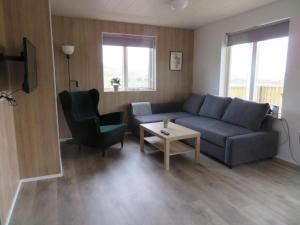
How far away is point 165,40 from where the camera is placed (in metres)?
4.82

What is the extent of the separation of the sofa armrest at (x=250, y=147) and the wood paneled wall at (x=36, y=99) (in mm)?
2295

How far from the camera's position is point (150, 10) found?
3568 mm

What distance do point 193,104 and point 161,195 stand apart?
2.73 metres

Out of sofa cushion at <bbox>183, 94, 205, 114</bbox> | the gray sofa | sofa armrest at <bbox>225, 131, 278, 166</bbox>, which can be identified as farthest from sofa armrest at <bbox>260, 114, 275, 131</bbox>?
sofa cushion at <bbox>183, 94, 205, 114</bbox>

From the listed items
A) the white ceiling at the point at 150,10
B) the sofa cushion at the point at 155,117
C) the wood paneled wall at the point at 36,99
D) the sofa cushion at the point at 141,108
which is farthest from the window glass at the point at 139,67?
the wood paneled wall at the point at 36,99

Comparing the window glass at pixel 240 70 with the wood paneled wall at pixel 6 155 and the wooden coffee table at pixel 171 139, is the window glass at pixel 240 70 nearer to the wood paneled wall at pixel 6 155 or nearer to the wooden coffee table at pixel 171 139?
the wooden coffee table at pixel 171 139

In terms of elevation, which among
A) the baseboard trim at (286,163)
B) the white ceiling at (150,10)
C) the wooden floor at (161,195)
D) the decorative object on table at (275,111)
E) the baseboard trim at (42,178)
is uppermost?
the white ceiling at (150,10)

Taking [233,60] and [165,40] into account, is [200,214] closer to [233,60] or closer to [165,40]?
Result: [233,60]

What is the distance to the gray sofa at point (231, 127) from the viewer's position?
2.98 m

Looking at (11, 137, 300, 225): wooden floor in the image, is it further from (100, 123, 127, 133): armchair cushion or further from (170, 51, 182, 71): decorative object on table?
(170, 51, 182, 71): decorative object on table

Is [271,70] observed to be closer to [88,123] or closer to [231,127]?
[231,127]

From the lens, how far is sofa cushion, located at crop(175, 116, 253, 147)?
122 inches

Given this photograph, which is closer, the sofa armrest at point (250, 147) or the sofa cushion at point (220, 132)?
the sofa armrest at point (250, 147)

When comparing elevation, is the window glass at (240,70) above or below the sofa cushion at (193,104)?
above
